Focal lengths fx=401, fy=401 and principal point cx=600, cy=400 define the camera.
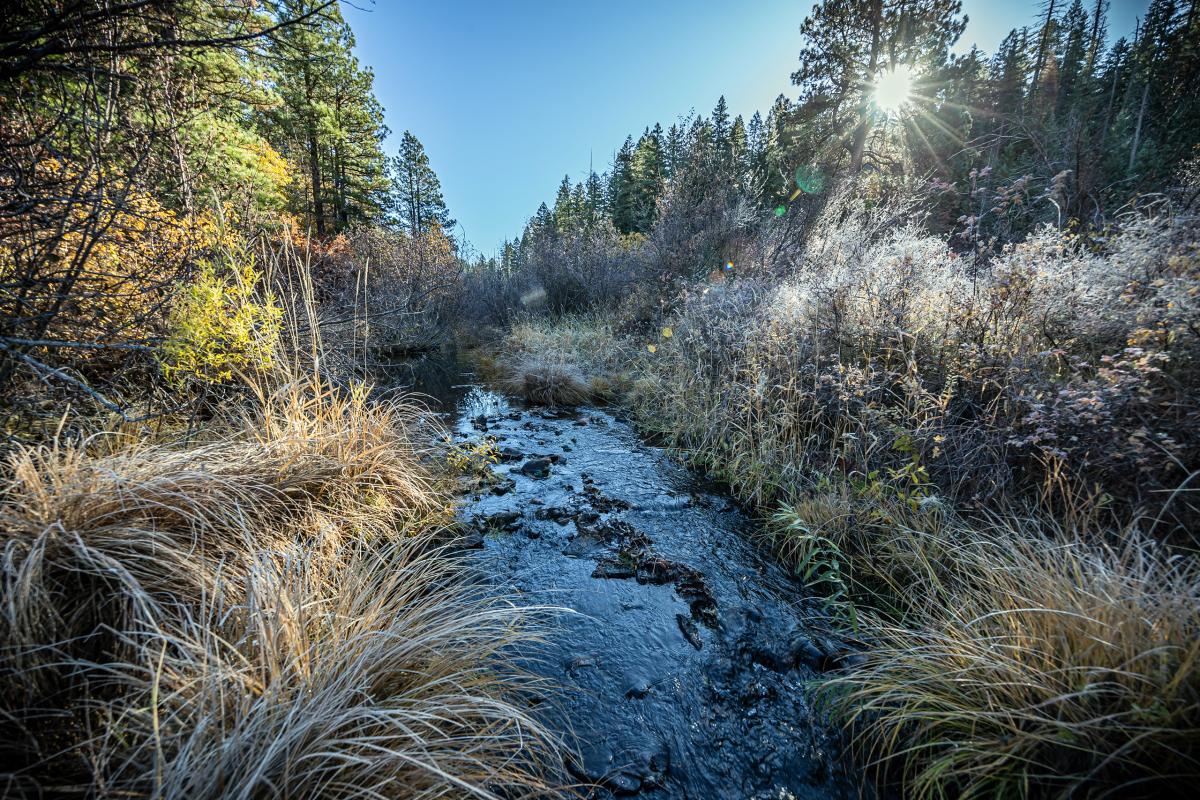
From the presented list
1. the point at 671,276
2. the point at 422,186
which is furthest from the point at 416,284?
the point at 422,186

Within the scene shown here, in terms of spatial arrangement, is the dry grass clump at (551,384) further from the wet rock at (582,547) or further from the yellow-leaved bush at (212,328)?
the yellow-leaved bush at (212,328)

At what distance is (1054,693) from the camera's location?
1.29 metres

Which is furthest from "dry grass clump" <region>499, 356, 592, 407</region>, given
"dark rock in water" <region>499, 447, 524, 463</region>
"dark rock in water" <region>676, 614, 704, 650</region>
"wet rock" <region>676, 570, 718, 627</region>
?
"dark rock in water" <region>676, 614, 704, 650</region>

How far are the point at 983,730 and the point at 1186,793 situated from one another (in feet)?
1.45

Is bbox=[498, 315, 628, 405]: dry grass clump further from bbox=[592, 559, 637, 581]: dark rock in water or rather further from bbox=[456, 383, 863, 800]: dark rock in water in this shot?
bbox=[592, 559, 637, 581]: dark rock in water

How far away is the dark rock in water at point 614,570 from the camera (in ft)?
8.97

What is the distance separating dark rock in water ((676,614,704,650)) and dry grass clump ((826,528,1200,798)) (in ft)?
2.12

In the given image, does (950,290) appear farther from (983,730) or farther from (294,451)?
(294,451)

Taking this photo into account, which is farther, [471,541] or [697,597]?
[471,541]

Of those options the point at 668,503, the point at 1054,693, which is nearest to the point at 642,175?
the point at 668,503

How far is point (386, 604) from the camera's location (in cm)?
190

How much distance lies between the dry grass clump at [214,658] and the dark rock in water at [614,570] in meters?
0.75

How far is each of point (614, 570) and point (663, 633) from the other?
588 mm

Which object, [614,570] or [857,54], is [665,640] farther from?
[857,54]
